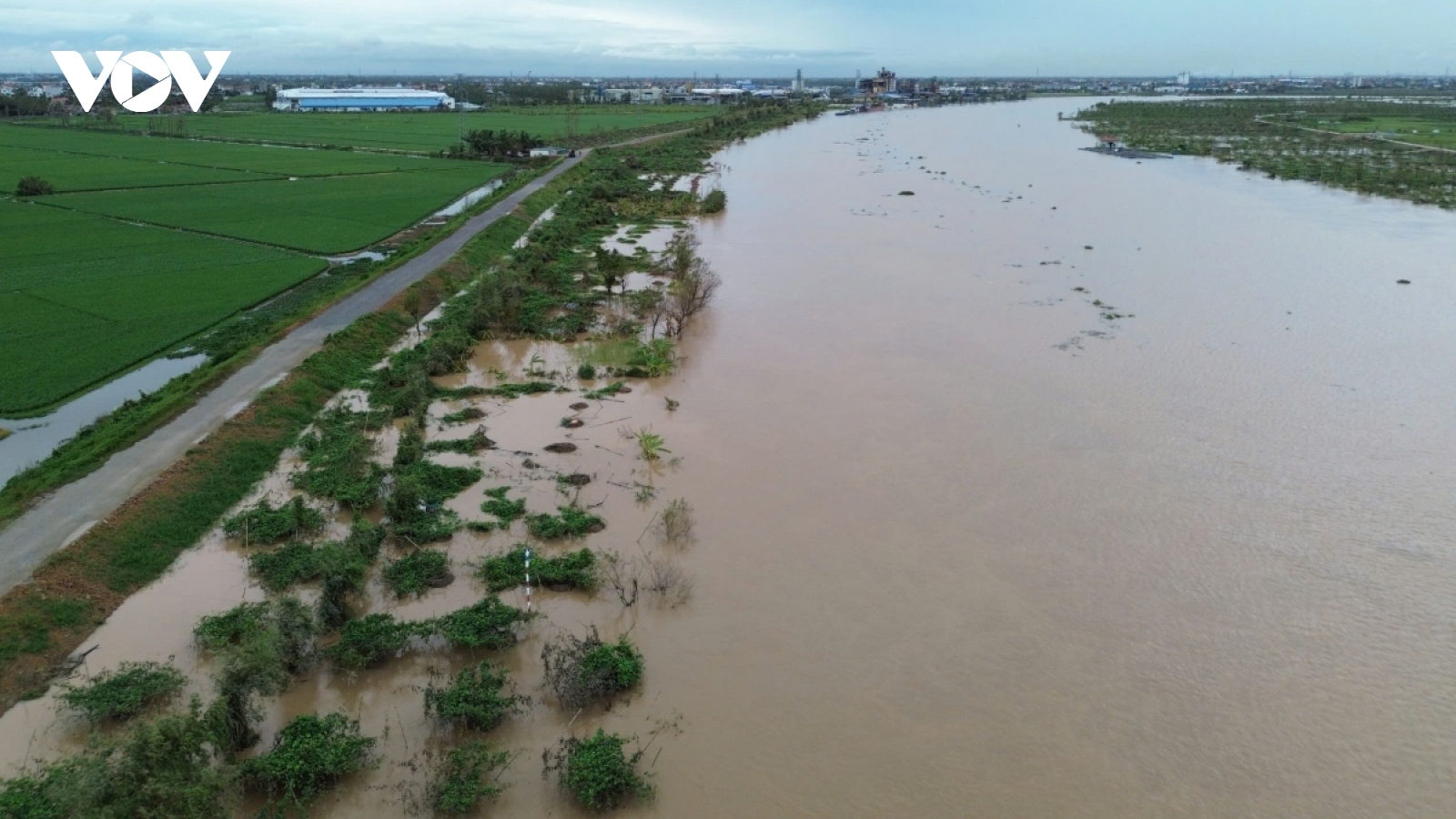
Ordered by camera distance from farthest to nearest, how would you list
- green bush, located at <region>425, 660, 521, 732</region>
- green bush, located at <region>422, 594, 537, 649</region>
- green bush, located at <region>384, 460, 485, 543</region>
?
green bush, located at <region>384, 460, 485, 543</region> → green bush, located at <region>422, 594, 537, 649</region> → green bush, located at <region>425, 660, 521, 732</region>

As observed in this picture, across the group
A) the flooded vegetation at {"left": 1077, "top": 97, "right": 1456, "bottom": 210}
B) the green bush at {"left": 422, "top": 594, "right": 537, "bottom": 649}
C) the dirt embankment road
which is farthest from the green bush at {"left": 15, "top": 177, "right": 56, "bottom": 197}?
the flooded vegetation at {"left": 1077, "top": 97, "right": 1456, "bottom": 210}

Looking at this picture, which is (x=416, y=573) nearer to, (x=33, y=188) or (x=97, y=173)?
(x=33, y=188)

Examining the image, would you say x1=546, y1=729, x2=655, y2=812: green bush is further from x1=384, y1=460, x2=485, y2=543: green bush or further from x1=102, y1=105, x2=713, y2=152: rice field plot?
x1=102, y1=105, x2=713, y2=152: rice field plot

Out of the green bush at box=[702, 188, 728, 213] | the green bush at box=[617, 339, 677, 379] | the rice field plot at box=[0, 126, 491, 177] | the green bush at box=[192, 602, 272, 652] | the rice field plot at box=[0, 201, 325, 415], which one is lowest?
the green bush at box=[192, 602, 272, 652]

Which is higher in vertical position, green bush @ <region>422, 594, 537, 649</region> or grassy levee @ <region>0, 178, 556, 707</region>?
grassy levee @ <region>0, 178, 556, 707</region>

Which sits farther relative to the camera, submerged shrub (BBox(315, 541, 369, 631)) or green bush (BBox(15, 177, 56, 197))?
green bush (BBox(15, 177, 56, 197))

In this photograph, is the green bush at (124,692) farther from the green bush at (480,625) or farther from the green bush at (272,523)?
the green bush at (272,523)

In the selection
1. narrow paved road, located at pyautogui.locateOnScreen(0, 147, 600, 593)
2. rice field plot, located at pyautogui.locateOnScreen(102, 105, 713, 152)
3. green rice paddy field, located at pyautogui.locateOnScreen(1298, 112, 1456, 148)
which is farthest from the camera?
rice field plot, located at pyautogui.locateOnScreen(102, 105, 713, 152)
